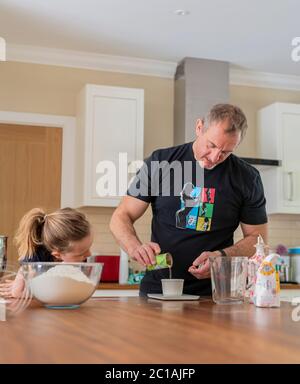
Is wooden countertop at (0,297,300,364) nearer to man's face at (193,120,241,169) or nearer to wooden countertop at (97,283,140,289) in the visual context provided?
man's face at (193,120,241,169)

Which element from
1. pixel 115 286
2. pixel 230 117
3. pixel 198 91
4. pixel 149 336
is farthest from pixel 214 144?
pixel 198 91

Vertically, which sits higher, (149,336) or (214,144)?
(214,144)

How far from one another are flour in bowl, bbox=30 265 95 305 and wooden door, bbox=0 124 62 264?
126 inches

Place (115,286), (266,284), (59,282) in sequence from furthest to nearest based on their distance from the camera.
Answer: (115,286), (266,284), (59,282)

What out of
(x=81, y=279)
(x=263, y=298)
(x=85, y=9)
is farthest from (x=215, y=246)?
(x=85, y=9)

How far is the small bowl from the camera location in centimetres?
165

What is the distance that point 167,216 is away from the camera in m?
2.61

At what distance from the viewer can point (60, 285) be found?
1645mm

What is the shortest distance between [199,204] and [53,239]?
76 centimetres

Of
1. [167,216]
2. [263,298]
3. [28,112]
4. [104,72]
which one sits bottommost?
[263,298]

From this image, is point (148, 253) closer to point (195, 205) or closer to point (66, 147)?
point (195, 205)

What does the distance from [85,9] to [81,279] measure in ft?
9.03

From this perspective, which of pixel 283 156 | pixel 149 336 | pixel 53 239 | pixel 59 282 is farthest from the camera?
pixel 283 156
